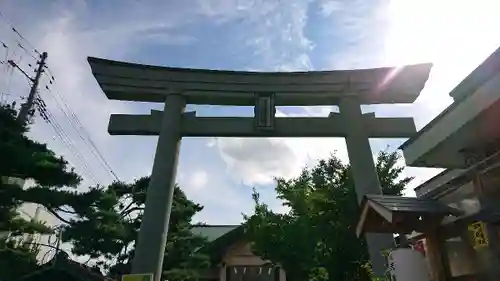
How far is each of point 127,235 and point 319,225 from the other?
768 centimetres

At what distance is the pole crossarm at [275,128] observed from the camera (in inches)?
380

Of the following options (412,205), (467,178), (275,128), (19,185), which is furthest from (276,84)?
(19,185)

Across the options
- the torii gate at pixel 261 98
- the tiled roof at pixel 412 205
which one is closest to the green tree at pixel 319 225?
the torii gate at pixel 261 98

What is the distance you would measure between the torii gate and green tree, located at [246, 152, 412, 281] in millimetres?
1738

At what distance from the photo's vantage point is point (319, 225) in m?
10.2

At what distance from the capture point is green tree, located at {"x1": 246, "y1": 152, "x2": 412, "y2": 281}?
977 centimetres

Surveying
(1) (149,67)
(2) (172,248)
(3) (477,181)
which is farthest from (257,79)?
(2) (172,248)

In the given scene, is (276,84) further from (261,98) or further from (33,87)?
(33,87)

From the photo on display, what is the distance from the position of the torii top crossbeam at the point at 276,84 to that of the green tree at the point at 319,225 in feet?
8.63

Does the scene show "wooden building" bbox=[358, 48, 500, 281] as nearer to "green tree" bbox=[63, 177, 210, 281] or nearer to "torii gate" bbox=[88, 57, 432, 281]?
"torii gate" bbox=[88, 57, 432, 281]

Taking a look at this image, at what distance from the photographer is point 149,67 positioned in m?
9.90

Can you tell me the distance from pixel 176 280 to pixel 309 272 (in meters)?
5.82

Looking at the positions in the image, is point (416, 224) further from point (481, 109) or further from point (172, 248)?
point (172, 248)

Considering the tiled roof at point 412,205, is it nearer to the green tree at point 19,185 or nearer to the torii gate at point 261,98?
the torii gate at point 261,98
